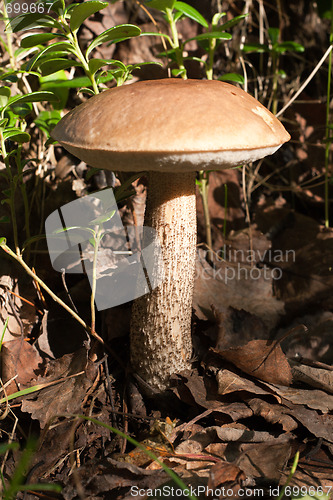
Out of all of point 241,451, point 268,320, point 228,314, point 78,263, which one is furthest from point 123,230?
point 241,451

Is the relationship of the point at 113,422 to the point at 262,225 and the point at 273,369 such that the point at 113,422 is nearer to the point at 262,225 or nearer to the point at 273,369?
the point at 273,369

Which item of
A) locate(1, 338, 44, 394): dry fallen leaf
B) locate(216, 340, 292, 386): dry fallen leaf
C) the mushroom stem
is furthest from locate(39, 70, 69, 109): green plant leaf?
locate(216, 340, 292, 386): dry fallen leaf

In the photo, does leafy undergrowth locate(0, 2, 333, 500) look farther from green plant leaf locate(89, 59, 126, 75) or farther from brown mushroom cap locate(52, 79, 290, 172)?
brown mushroom cap locate(52, 79, 290, 172)

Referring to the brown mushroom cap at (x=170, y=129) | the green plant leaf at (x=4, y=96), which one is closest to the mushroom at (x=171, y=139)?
the brown mushroom cap at (x=170, y=129)

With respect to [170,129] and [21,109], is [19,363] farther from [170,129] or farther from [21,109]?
[170,129]

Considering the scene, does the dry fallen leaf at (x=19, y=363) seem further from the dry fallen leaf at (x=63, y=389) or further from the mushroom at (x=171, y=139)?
the mushroom at (x=171, y=139)

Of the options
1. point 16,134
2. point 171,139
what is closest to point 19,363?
point 16,134
